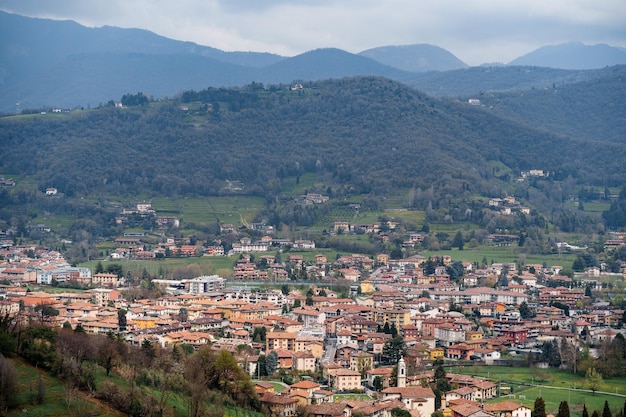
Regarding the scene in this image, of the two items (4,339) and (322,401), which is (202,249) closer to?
(322,401)

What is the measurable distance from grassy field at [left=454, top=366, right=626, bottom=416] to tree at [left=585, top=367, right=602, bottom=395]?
18 centimetres

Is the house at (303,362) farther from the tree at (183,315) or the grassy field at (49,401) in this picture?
the grassy field at (49,401)

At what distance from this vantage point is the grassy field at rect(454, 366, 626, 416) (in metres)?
36.9

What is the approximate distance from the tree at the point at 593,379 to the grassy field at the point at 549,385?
179mm

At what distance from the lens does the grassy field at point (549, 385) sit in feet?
121

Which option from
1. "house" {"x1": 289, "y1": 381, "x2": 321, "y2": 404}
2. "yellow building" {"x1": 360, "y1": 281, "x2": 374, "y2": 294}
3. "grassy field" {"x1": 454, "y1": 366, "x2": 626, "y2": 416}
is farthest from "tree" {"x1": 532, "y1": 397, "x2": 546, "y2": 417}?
"yellow building" {"x1": 360, "y1": 281, "x2": 374, "y2": 294}

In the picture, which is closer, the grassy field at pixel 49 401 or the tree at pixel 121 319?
→ the grassy field at pixel 49 401

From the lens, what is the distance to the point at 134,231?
270 ft

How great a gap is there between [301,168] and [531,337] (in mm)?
54594

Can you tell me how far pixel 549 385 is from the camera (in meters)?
40.5

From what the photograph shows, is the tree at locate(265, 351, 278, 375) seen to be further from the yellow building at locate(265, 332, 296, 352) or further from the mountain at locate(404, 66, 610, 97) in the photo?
the mountain at locate(404, 66, 610, 97)

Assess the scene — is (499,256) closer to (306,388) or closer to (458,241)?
(458,241)

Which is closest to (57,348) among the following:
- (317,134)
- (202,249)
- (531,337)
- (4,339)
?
(4,339)

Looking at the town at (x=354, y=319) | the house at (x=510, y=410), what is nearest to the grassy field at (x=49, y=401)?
the town at (x=354, y=319)
